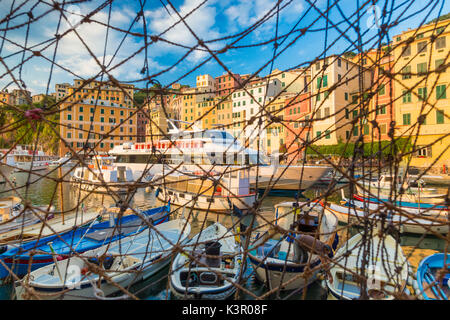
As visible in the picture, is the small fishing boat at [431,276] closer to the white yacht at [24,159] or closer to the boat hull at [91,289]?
the boat hull at [91,289]

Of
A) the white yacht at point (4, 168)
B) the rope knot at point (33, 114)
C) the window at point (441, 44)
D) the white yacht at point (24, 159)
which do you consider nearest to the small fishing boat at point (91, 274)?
the white yacht at point (4, 168)

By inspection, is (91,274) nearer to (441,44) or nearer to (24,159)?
(441,44)

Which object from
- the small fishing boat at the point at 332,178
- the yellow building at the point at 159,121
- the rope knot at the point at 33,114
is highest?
the yellow building at the point at 159,121

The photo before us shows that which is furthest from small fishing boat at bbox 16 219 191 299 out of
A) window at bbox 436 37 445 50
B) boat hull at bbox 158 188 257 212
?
window at bbox 436 37 445 50

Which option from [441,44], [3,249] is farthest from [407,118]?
[3,249]

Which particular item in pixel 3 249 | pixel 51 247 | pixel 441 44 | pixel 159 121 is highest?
pixel 441 44

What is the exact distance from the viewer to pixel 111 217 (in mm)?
8125

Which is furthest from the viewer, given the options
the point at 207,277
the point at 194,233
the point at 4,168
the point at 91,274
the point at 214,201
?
the point at 4,168
